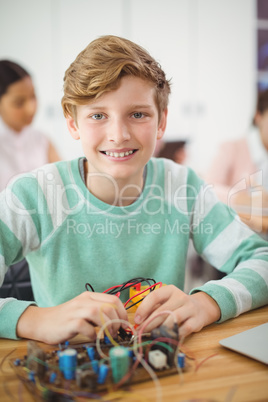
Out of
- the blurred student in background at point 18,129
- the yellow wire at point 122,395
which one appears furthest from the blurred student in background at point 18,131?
the yellow wire at point 122,395

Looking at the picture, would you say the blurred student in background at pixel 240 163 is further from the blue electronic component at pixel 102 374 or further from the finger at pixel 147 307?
the blue electronic component at pixel 102 374

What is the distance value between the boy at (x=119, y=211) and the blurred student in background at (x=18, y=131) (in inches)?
62.2

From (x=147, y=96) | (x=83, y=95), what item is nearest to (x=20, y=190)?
(x=83, y=95)

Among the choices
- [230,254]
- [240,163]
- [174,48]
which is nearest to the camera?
[230,254]

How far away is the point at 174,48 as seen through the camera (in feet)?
11.2

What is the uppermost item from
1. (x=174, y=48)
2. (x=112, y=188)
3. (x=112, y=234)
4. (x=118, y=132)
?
(x=174, y=48)

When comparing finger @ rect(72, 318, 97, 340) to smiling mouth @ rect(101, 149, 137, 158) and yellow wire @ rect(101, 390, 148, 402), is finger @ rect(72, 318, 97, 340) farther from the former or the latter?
smiling mouth @ rect(101, 149, 137, 158)

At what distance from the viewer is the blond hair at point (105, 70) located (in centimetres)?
87

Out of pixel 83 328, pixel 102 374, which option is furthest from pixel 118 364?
pixel 83 328

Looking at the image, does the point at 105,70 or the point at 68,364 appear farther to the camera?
the point at 105,70

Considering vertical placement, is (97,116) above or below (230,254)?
above

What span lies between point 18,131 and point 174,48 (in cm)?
155

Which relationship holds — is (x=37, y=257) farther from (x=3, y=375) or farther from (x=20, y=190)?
(x=3, y=375)

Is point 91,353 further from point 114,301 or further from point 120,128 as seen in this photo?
point 120,128
